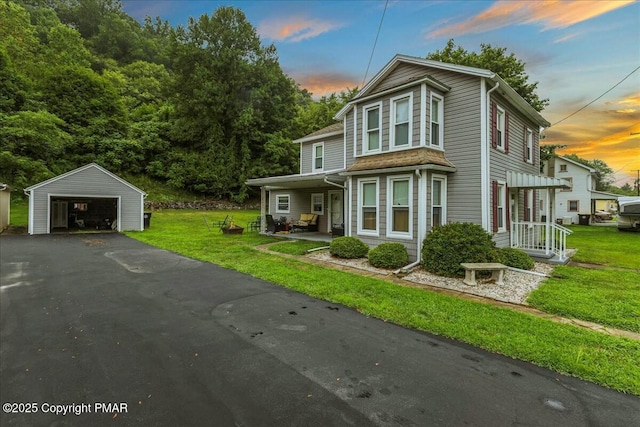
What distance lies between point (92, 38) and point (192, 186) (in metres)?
35.2

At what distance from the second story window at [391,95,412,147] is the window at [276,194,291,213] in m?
8.80

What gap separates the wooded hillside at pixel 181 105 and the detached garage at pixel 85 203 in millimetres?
7193

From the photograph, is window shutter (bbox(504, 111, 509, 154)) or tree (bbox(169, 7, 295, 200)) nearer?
window shutter (bbox(504, 111, 509, 154))

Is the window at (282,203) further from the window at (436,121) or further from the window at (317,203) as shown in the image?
the window at (436,121)

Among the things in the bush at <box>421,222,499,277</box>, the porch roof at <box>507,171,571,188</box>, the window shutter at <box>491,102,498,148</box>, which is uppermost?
the window shutter at <box>491,102,498,148</box>

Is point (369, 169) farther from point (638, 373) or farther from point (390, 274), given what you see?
point (638, 373)

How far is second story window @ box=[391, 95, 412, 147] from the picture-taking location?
29.9 feet

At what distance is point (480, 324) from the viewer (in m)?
4.43

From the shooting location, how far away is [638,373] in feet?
10.4

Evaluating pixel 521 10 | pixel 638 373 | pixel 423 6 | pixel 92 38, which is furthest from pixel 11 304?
pixel 92 38

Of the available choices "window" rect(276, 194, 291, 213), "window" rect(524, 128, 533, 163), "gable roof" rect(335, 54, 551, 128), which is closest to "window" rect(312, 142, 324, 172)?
"window" rect(276, 194, 291, 213)

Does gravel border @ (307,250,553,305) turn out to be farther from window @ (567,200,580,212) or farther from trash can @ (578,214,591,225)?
window @ (567,200,580,212)

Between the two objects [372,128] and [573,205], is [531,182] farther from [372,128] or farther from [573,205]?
[573,205]

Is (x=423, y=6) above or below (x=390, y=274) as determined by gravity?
above
